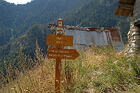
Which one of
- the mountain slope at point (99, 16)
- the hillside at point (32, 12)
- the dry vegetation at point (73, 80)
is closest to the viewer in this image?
the dry vegetation at point (73, 80)

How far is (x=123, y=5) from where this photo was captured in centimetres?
633

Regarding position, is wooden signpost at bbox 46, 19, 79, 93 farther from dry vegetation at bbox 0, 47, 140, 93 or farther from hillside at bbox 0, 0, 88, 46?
hillside at bbox 0, 0, 88, 46

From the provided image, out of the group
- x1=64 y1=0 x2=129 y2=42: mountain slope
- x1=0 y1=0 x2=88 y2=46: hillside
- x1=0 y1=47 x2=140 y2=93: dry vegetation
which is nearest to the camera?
x1=0 y1=47 x2=140 y2=93: dry vegetation

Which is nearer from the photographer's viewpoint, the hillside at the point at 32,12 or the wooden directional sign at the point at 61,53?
the wooden directional sign at the point at 61,53

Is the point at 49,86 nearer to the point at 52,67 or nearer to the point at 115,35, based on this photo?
the point at 52,67

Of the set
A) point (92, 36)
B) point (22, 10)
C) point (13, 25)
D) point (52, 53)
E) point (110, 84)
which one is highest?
point (22, 10)

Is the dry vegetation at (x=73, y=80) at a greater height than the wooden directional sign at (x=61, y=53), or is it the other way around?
the wooden directional sign at (x=61, y=53)

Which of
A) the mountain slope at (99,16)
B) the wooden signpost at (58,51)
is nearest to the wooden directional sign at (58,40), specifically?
the wooden signpost at (58,51)

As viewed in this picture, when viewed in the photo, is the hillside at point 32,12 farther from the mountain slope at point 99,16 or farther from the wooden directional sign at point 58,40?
the wooden directional sign at point 58,40

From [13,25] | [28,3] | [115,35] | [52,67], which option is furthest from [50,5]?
[52,67]

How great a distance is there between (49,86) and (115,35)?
15551 mm

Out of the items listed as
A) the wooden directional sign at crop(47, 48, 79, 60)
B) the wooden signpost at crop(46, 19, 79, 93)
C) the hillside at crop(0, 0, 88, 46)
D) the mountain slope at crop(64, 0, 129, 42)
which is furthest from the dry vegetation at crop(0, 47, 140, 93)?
the hillside at crop(0, 0, 88, 46)

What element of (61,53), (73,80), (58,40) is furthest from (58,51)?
(73,80)

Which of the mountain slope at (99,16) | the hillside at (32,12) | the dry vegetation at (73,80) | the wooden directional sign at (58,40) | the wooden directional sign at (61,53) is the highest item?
the hillside at (32,12)
